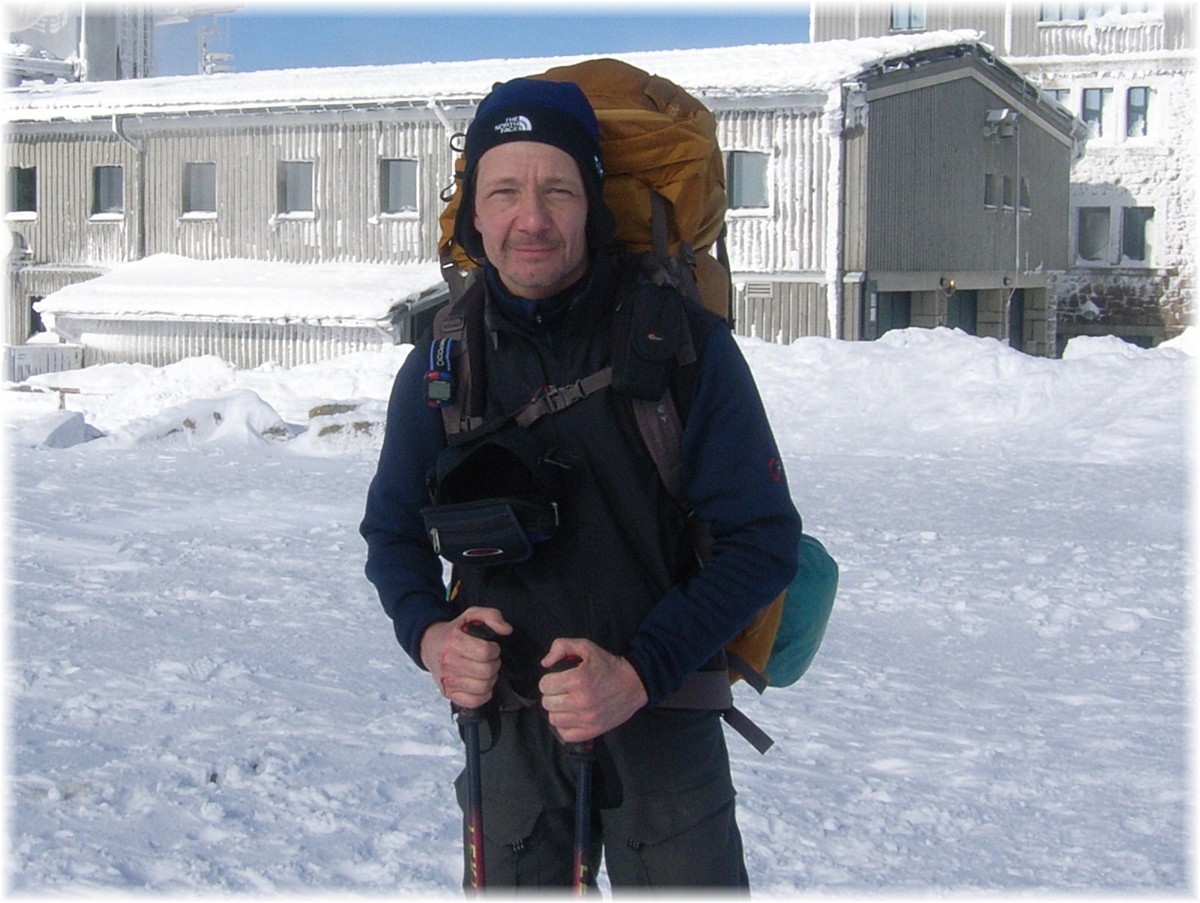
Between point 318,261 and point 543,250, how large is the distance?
971 inches

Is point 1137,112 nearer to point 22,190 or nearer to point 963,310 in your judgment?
point 963,310

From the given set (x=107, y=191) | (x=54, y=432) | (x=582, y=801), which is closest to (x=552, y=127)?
(x=582, y=801)

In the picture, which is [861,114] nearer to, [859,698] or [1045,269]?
[1045,269]

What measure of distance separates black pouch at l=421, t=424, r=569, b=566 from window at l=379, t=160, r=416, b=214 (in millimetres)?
23745

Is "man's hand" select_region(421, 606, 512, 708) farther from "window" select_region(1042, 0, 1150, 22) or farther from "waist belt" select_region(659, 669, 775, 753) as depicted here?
"window" select_region(1042, 0, 1150, 22)

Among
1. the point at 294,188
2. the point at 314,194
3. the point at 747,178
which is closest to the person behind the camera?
the point at 747,178

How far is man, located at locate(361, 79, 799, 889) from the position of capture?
2.50 meters

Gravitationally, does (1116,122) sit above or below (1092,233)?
above

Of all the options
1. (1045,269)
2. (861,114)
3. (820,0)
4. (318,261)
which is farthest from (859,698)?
(820,0)

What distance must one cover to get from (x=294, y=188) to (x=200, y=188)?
216 cm

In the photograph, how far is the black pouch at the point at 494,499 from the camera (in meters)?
2.50

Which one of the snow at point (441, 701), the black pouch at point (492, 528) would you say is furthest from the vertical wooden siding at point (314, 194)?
the black pouch at point (492, 528)

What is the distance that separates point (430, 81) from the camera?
25.7 meters

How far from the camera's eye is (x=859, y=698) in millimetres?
5723
